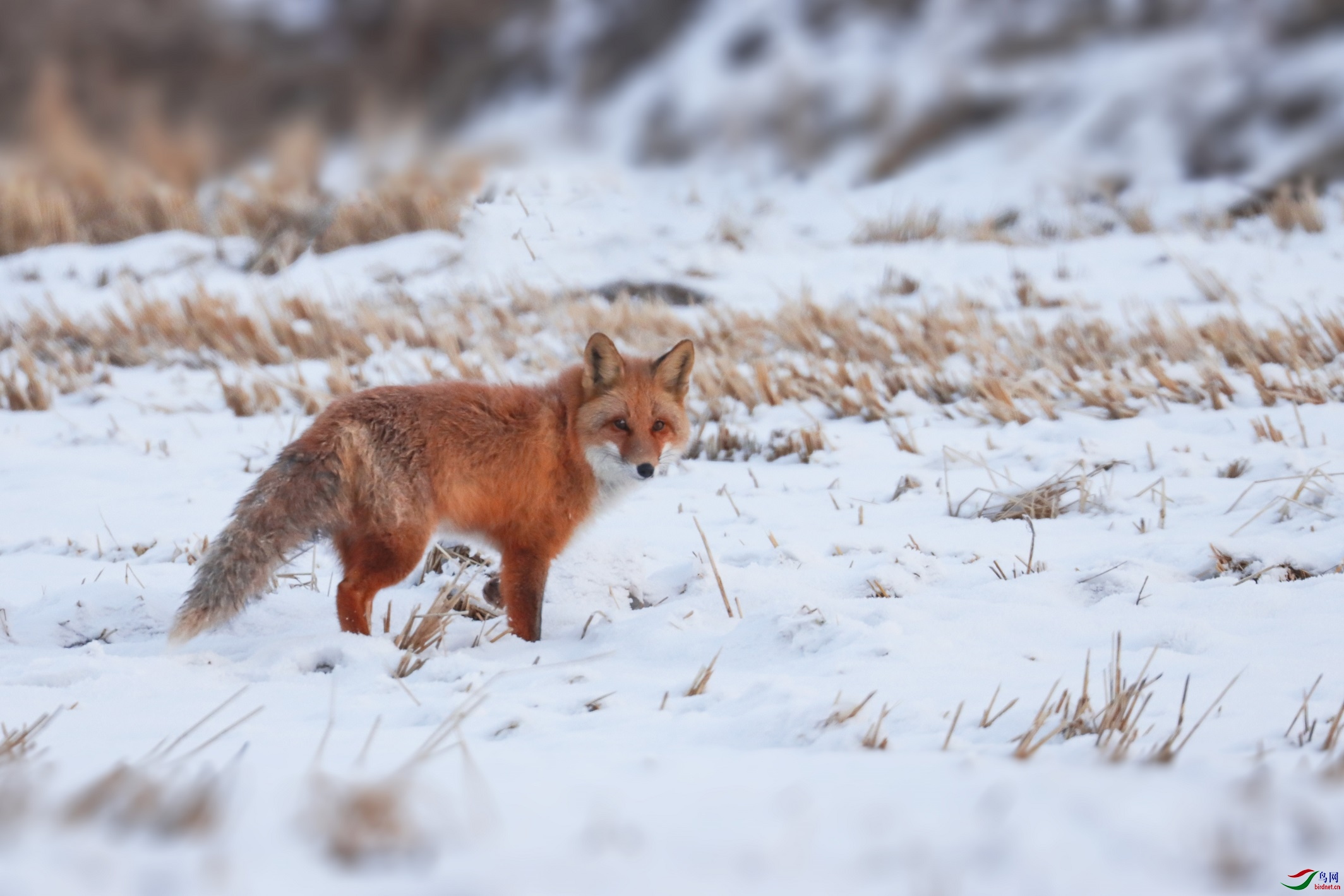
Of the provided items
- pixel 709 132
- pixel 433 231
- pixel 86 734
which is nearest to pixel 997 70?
pixel 709 132

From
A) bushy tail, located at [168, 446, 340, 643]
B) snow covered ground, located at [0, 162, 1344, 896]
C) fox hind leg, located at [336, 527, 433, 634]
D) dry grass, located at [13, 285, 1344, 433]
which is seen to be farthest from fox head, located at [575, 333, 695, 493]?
dry grass, located at [13, 285, 1344, 433]

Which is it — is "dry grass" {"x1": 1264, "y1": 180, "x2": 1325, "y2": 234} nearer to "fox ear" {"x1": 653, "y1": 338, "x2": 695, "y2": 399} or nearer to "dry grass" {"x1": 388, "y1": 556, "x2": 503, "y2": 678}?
"fox ear" {"x1": 653, "y1": 338, "x2": 695, "y2": 399}

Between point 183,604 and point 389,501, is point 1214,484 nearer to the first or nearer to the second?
point 389,501

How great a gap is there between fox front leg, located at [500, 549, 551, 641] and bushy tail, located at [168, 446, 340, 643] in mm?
731

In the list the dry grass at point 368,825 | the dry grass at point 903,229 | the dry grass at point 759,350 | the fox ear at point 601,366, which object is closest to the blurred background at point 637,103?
the dry grass at point 903,229

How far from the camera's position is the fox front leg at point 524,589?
3.79 meters

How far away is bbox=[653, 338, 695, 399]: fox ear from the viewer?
14.3 feet

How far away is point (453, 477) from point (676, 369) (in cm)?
124

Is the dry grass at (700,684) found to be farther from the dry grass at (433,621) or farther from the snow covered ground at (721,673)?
the dry grass at (433,621)

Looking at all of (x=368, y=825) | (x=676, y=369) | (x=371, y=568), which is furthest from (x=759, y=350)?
(x=368, y=825)

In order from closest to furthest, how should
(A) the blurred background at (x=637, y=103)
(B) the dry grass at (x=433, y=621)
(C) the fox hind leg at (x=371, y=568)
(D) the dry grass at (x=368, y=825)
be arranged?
1. (D) the dry grass at (x=368, y=825)
2. (B) the dry grass at (x=433, y=621)
3. (C) the fox hind leg at (x=371, y=568)
4. (A) the blurred background at (x=637, y=103)

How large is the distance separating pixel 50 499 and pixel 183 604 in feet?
9.66

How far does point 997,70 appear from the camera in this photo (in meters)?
20.4

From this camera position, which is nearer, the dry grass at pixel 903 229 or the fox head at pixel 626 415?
the fox head at pixel 626 415
